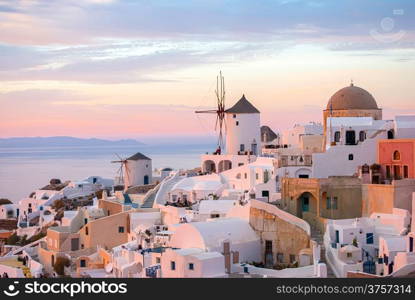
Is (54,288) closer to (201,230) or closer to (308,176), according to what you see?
(201,230)

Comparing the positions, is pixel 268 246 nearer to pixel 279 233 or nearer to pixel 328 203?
pixel 279 233

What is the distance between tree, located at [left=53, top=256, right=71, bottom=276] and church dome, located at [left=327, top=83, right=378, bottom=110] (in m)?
9.63

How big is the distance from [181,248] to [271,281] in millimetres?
5759

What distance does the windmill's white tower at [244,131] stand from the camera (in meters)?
30.0

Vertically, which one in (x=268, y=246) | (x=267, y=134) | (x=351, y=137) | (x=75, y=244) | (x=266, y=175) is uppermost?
(x=267, y=134)

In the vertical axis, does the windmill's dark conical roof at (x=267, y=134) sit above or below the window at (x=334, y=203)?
above

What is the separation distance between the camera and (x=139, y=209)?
926 inches

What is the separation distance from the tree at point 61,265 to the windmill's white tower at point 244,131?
995 cm

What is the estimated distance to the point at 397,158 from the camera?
20047mm

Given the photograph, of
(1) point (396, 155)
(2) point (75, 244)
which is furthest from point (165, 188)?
(1) point (396, 155)

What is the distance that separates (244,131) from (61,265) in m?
10.9

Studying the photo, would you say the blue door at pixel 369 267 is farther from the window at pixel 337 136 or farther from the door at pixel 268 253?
the window at pixel 337 136

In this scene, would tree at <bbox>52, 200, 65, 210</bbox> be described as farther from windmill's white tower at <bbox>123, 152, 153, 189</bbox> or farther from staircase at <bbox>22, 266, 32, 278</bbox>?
staircase at <bbox>22, 266, 32, 278</bbox>

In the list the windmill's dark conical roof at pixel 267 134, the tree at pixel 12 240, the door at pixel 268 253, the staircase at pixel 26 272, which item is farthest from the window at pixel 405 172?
the tree at pixel 12 240
